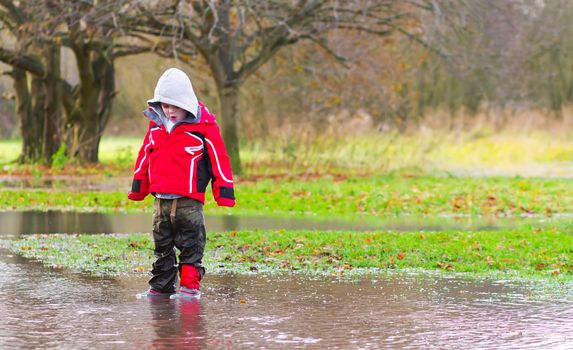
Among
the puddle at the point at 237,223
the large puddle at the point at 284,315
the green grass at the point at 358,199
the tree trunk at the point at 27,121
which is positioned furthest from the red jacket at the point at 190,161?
the tree trunk at the point at 27,121

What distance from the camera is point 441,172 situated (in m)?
29.9

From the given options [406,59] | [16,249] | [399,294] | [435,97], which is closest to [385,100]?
[406,59]

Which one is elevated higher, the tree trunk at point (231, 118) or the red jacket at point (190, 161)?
the tree trunk at point (231, 118)

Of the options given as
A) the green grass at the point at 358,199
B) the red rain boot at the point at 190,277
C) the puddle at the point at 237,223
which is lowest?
the red rain boot at the point at 190,277

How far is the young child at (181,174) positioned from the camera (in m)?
8.94

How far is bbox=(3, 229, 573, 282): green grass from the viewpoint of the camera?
35.9 feet

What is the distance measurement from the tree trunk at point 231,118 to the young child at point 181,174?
17927 millimetres

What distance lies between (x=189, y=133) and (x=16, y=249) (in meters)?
4.21

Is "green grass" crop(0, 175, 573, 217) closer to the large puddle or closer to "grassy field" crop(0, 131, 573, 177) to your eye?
"grassy field" crop(0, 131, 573, 177)

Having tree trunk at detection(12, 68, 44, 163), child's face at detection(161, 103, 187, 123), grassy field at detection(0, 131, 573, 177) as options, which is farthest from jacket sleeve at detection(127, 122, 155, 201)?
tree trunk at detection(12, 68, 44, 163)

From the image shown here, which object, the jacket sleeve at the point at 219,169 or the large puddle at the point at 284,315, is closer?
the large puddle at the point at 284,315

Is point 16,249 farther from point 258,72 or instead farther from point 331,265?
point 258,72

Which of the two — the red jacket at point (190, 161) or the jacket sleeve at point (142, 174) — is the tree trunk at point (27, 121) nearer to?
the jacket sleeve at point (142, 174)

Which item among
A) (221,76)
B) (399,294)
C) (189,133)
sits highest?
(221,76)
